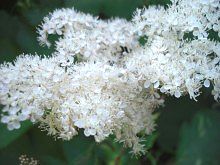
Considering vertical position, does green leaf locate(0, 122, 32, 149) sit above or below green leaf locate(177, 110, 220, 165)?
below

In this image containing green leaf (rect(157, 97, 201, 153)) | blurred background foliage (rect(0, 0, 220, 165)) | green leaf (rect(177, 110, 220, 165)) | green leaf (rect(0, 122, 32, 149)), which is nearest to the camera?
green leaf (rect(0, 122, 32, 149))

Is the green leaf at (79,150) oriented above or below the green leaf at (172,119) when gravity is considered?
below

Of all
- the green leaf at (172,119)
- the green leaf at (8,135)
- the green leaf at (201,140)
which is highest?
the green leaf at (172,119)

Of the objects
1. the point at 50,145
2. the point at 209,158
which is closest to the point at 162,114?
the point at 209,158

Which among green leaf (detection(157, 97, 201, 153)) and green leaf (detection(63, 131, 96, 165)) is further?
green leaf (detection(157, 97, 201, 153))

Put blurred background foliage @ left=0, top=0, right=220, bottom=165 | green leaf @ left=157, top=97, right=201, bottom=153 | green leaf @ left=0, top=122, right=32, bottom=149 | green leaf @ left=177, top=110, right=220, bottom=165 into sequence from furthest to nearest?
green leaf @ left=157, top=97, right=201, bottom=153
green leaf @ left=177, top=110, right=220, bottom=165
blurred background foliage @ left=0, top=0, right=220, bottom=165
green leaf @ left=0, top=122, right=32, bottom=149

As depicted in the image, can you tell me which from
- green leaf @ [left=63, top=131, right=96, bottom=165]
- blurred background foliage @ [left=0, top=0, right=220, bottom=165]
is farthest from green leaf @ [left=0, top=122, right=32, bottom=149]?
green leaf @ [left=63, top=131, right=96, bottom=165]

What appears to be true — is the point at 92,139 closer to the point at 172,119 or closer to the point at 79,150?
the point at 79,150

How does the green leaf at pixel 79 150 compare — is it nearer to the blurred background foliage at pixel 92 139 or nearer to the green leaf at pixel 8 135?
the blurred background foliage at pixel 92 139

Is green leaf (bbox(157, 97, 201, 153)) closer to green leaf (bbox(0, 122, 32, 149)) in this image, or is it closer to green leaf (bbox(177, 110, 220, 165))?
green leaf (bbox(177, 110, 220, 165))

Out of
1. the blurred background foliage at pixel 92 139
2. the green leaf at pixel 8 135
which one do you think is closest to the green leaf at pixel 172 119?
the blurred background foliage at pixel 92 139
